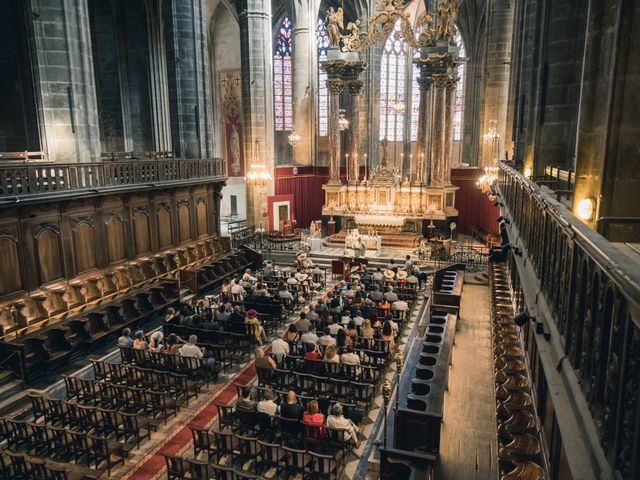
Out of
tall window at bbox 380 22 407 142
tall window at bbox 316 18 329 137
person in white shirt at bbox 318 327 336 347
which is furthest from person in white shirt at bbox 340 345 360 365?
tall window at bbox 380 22 407 142

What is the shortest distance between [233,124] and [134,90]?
10176 mm

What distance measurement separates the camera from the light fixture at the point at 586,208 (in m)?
5.25

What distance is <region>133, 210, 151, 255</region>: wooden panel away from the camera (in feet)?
57.4

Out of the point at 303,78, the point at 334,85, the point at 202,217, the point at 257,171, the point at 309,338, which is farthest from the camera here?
the point at 303,78

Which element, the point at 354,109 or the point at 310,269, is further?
the point at 354,109

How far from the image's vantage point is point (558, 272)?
454 cm

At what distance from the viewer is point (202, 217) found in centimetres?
2175

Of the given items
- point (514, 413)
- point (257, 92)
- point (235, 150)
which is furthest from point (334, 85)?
point (514, 413)

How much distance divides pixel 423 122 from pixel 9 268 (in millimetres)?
21366

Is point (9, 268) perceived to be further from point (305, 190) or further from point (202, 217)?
point (305, 190)

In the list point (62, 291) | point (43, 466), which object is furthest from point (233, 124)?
point (43, 466)

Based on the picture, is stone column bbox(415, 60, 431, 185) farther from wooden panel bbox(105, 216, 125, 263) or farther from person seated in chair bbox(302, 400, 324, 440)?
person seated in chair bbox(302, 400, 324, 440)

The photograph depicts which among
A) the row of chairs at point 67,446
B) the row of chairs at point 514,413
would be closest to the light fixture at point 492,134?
the row of chairs at point 514,413

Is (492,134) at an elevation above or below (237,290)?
above
